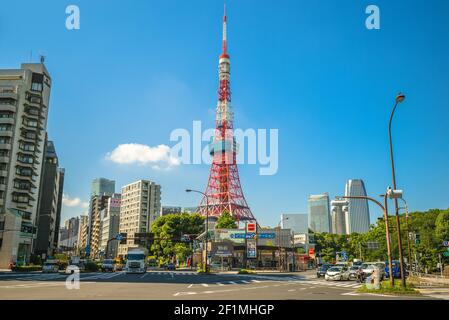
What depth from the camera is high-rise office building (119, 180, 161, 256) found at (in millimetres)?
128375

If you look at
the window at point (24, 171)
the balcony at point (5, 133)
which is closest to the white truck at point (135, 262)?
the window at point (24, 171)

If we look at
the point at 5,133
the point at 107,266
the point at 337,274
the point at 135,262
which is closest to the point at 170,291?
the point at 337,274

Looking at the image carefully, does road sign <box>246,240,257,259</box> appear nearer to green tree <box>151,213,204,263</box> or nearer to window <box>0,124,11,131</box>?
green tree <box>151,213,204,263</box>

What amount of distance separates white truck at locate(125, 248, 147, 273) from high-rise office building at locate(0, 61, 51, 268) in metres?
25.7

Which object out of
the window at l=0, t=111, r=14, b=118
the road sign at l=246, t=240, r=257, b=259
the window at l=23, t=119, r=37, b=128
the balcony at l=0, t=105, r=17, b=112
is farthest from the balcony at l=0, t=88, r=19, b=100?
the road sign at l=246, t=240, r=257, b=259

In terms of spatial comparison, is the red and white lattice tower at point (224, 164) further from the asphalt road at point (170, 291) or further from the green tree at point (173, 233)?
the asphalt road at point (170, 291)

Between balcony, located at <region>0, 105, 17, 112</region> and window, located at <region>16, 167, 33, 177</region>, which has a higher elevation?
balcony, located at <region>0, 105, 17, 112</region>

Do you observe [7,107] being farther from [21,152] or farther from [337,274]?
[337,274]

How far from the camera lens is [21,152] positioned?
6344cm

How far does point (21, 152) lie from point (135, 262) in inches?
1454
